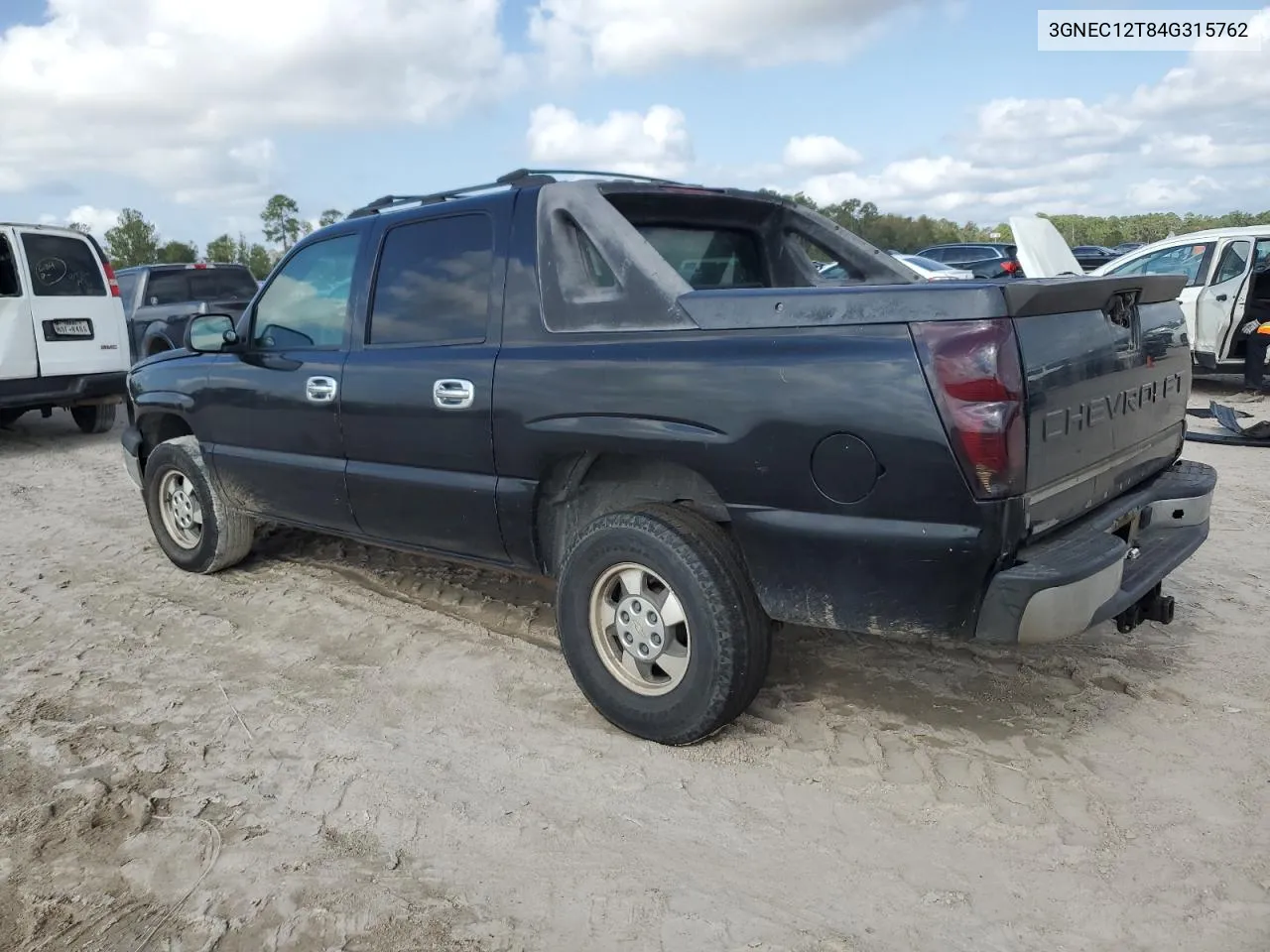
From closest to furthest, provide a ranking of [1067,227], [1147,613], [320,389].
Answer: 1. [1147,613]
2. [320,389]
3. [1067,227]

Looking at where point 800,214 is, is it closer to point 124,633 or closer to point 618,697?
point 618,697

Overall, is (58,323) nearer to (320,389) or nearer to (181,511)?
(181,511)

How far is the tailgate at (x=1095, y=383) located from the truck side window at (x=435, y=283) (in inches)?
77.0

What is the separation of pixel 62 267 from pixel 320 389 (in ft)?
23.4

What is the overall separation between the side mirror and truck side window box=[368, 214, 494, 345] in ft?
3.60

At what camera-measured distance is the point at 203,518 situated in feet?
16.8

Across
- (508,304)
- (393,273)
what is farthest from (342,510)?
(508,304)

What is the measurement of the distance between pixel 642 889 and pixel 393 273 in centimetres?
264

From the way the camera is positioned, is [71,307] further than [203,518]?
Yes

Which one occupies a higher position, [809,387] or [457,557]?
[809,387]

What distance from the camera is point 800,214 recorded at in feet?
14.5

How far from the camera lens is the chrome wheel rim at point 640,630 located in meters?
3.18

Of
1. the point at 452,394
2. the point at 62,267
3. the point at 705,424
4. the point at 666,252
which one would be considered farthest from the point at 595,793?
the point at 62,267

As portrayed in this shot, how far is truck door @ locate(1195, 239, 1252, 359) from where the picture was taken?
9920mm
